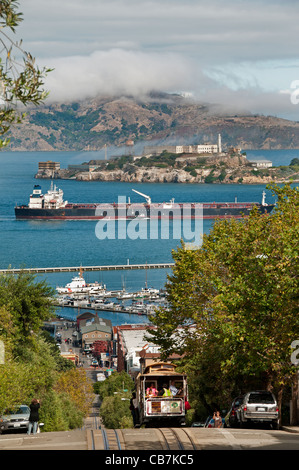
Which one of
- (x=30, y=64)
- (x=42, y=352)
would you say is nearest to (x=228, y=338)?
(x=30, y=64)

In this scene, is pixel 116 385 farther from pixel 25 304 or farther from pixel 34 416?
pixel 34 416

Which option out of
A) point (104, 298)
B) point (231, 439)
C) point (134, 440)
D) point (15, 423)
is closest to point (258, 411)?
point (231, 439)

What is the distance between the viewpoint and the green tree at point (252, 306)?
20344 millimetres

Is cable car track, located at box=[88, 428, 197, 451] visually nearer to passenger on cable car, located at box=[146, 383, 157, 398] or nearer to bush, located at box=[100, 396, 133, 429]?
passenger on cable car, located at box=[146, 383, 157, 398]

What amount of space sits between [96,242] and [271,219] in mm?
135535

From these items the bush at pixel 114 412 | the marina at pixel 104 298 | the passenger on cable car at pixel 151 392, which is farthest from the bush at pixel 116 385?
the passenger on cable car at pixel 151 392

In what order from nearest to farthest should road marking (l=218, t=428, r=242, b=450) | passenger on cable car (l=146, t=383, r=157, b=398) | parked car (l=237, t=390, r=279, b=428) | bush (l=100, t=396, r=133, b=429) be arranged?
road marking (l=218, t=428, r=242, b=450), parked car (l=237, t=390, r=279, b=428), passenger on cable car (l=146, t=383, r=157, b=398), bush (l=100, t=396, r=133, b=429)

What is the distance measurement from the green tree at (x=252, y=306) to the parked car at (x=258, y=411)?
69.8 inches

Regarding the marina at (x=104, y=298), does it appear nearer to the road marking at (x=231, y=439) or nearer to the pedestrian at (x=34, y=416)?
the pedestrian at (x=34, y=416)

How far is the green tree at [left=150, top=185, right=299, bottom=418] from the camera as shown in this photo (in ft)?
66.7

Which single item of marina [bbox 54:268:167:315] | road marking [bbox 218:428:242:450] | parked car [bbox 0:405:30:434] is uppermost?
marina [bbox 54:268:167:315]

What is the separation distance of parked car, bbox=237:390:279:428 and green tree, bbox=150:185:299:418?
Result: 1.77 m

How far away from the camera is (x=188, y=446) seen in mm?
13758

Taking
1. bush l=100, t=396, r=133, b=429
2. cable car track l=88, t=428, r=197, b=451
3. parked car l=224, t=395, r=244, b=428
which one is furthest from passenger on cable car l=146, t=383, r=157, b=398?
bush l=100, t=396, r=133, b=429
